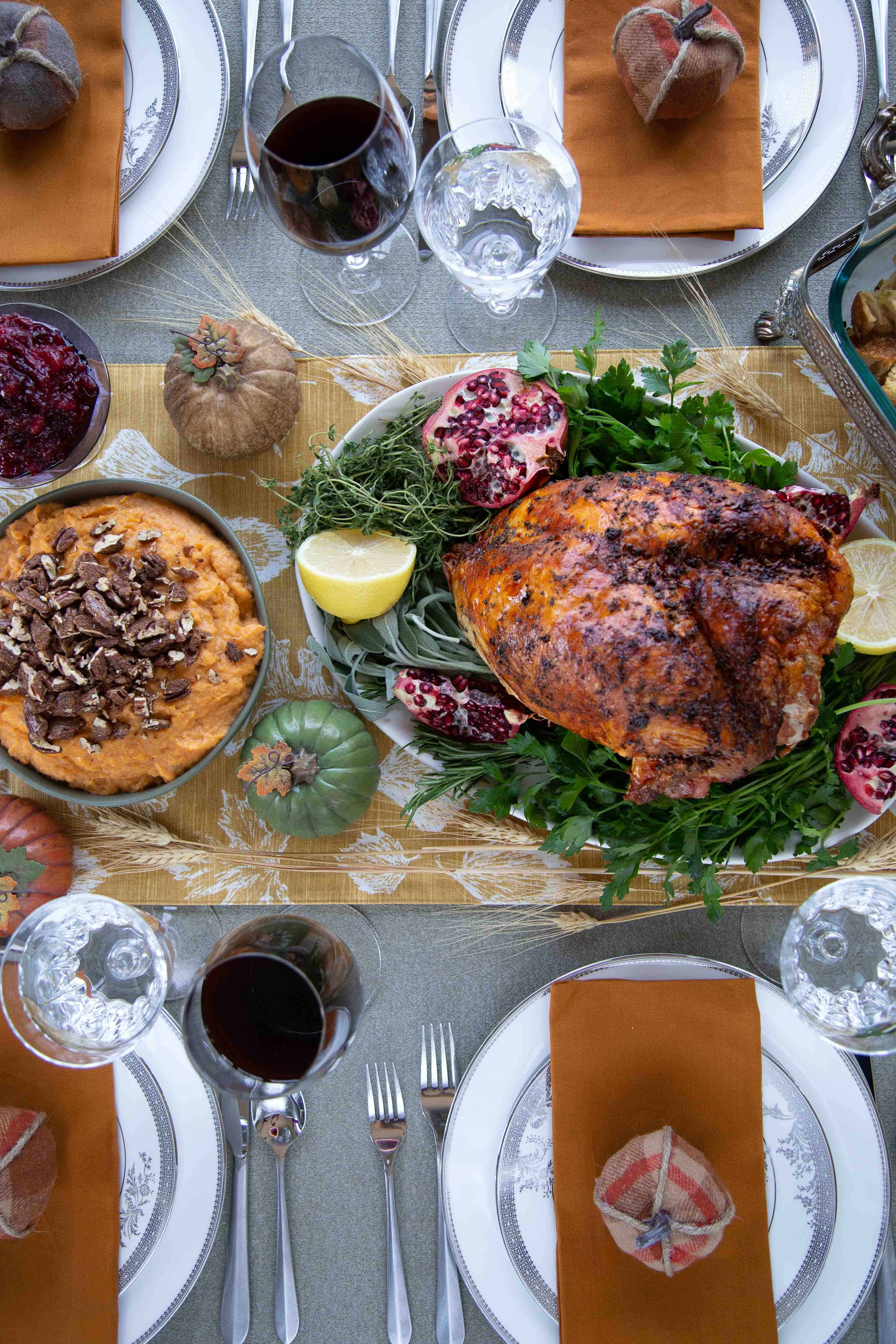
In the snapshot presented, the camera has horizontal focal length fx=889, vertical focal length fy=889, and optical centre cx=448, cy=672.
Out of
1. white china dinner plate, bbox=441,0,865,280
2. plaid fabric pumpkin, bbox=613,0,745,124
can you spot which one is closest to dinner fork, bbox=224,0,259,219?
white china dinner plate, bbox=441,0,865,280

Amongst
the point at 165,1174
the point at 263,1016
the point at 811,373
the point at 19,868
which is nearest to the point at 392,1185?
the point at 165,1174

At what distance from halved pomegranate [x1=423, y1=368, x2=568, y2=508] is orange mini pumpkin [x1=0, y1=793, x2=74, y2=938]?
1.36 metres

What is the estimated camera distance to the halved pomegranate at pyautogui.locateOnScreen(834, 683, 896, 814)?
203 centimetres

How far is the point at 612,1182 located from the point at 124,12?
10.4 ft

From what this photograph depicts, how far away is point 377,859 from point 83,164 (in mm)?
1961

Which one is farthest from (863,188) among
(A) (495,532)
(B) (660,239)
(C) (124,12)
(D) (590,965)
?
(D) (590,965)

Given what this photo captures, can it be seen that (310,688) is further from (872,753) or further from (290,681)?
(872,753)

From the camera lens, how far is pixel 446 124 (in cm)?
234

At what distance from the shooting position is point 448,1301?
228 cm

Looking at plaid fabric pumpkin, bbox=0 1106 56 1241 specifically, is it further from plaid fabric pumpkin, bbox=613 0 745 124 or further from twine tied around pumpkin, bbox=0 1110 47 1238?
plaid fabric pumpkin, bbox=613 0 745 124

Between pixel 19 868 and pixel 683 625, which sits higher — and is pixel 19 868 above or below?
below

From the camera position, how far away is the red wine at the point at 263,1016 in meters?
1.95

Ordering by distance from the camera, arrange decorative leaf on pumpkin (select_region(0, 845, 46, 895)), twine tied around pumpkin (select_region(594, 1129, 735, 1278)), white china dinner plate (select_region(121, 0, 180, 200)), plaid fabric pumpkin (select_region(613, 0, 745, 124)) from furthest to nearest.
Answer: white china dinner plate (select_region(121, 0, 180, 200)) → decorative leaf on pumpkin (select_region(0, 845, 46, 895)) → plaid fabric pumpkin (select_region(613, 0, 745, 124)) → twine tied around pumpkin (select_region(594, 1129, 735, 1278))

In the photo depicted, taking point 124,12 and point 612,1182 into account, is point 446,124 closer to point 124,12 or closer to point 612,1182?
point 124,12
